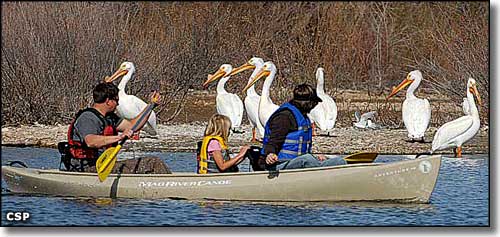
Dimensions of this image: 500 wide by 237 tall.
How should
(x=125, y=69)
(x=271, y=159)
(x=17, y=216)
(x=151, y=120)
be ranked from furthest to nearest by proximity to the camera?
(x=125, y=69) → (x=151, y=120) → (x=17, y=216) → (x=271, y=159)

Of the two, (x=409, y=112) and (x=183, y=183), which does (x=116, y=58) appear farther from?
(x=183, y=183)

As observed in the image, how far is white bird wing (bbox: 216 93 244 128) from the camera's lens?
13.2 m

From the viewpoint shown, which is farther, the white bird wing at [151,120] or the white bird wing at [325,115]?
the white bird wing at [325,115]

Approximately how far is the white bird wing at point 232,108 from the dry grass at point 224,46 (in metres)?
1.58

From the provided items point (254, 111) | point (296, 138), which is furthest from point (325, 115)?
point (296, 138)

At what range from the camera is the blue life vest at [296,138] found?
8.42 meters

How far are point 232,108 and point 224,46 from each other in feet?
10.5

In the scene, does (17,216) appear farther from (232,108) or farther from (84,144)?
(232,108)

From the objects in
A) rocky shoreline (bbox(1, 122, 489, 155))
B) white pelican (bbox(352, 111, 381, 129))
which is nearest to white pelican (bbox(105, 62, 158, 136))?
rocky shoreline (bbox(1, 122, 489, 155))

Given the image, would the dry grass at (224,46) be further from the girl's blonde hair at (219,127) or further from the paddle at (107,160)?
the girl's blonde hair at (219,127)

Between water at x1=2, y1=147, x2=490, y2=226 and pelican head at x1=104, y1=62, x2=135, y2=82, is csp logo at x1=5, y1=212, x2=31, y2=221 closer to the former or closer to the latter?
water at x1=2, y1=147, x2=490, y2=226

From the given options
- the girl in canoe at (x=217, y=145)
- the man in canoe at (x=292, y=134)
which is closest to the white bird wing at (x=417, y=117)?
the man in canoe at (x=292, y=134)

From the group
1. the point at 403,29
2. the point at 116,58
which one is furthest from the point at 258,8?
the point at 116,58

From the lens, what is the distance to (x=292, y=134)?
8.42m
